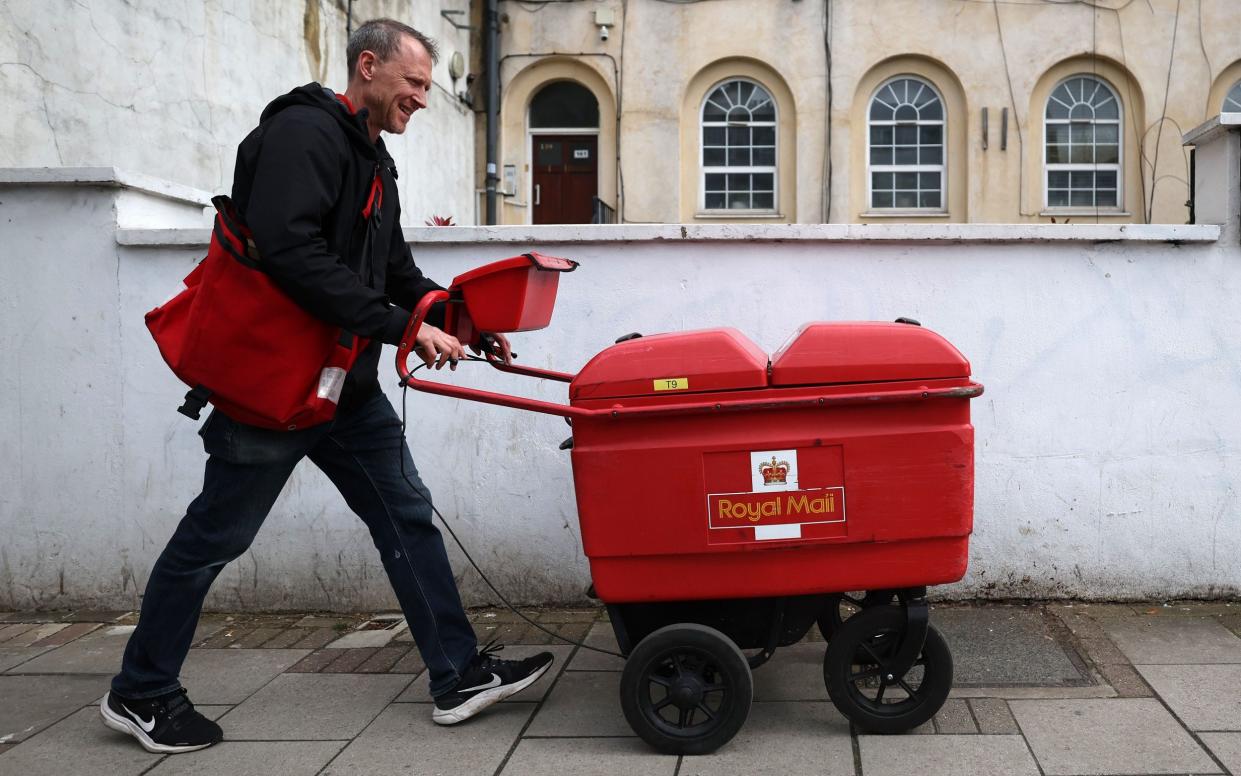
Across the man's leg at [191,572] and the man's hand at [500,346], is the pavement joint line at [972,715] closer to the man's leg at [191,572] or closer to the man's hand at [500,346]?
the man's hand at [500,346]

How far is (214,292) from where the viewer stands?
3176mm

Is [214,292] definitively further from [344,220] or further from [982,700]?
[982,700]

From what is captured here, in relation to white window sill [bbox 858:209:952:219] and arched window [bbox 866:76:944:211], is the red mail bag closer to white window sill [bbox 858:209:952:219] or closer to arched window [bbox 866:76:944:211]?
white window sill [bbox 858:209:952:219]

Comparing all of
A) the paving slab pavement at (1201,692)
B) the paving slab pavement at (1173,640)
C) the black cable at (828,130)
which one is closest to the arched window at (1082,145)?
the black cable at (828,130)

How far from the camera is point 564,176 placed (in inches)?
653

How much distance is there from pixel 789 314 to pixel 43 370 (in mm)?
3121

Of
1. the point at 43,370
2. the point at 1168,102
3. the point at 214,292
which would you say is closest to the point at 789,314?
the point at 214,292

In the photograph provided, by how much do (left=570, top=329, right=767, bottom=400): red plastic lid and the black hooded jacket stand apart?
56 centimetres

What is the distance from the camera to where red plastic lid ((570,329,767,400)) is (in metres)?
3.17

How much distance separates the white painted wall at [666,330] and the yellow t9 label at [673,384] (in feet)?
5.22

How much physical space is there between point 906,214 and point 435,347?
13.6 metres

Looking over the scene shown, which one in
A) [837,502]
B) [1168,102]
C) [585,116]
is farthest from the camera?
[585,116]

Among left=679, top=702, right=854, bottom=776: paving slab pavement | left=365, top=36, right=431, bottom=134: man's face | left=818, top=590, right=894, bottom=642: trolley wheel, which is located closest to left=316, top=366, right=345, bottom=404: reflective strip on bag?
left=365, top=36, right=431, bottom=134: man's face

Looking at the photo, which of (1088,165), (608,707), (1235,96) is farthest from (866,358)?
(1235,96)
